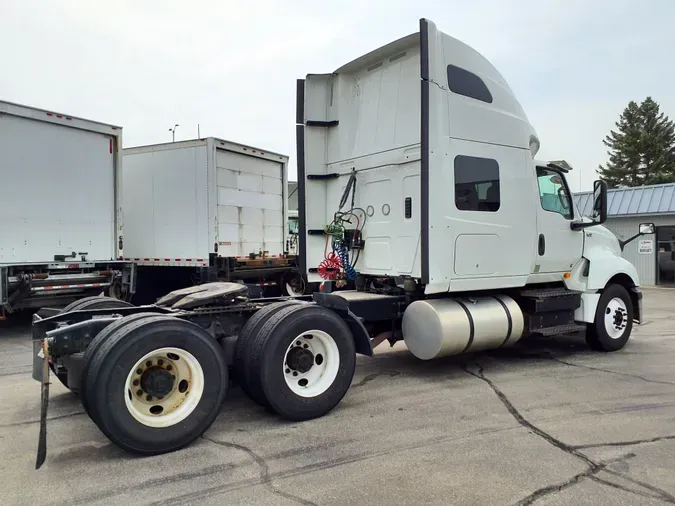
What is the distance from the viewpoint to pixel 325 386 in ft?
15.7

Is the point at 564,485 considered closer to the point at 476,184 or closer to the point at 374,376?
the point at 374,376

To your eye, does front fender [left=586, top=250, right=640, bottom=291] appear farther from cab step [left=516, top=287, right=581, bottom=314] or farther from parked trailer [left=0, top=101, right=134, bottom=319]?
parked trailer [left=0, top=101, right=134, bottom=319]

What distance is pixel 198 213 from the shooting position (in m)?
11.4

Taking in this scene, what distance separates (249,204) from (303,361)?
8.18 metres

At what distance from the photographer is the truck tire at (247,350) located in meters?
Result: 4.48

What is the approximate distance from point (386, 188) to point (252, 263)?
266 inches

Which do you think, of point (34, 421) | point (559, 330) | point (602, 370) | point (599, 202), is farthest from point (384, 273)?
point (34, 421)

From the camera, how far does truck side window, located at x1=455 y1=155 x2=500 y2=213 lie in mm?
6039

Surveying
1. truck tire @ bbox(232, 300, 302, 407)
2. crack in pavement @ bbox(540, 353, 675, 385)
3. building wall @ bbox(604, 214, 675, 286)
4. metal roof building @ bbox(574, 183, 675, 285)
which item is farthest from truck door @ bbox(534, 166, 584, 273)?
building wall @ bbox(604, 214, 675, 286)

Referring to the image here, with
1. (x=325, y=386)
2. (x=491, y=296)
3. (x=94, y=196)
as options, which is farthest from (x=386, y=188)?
(x=94, y=196)

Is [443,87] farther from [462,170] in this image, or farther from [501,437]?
[501,437]

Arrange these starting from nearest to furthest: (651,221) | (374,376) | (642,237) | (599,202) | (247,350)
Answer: (247,350) → (374,376) → (599,202) → (651,221) → (642,237)

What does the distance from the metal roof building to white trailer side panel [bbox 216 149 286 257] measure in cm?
1159

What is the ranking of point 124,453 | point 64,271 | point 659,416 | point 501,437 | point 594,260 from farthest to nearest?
point 64,271, point 594,260, point 659,416, point 501,437, point 124,453
